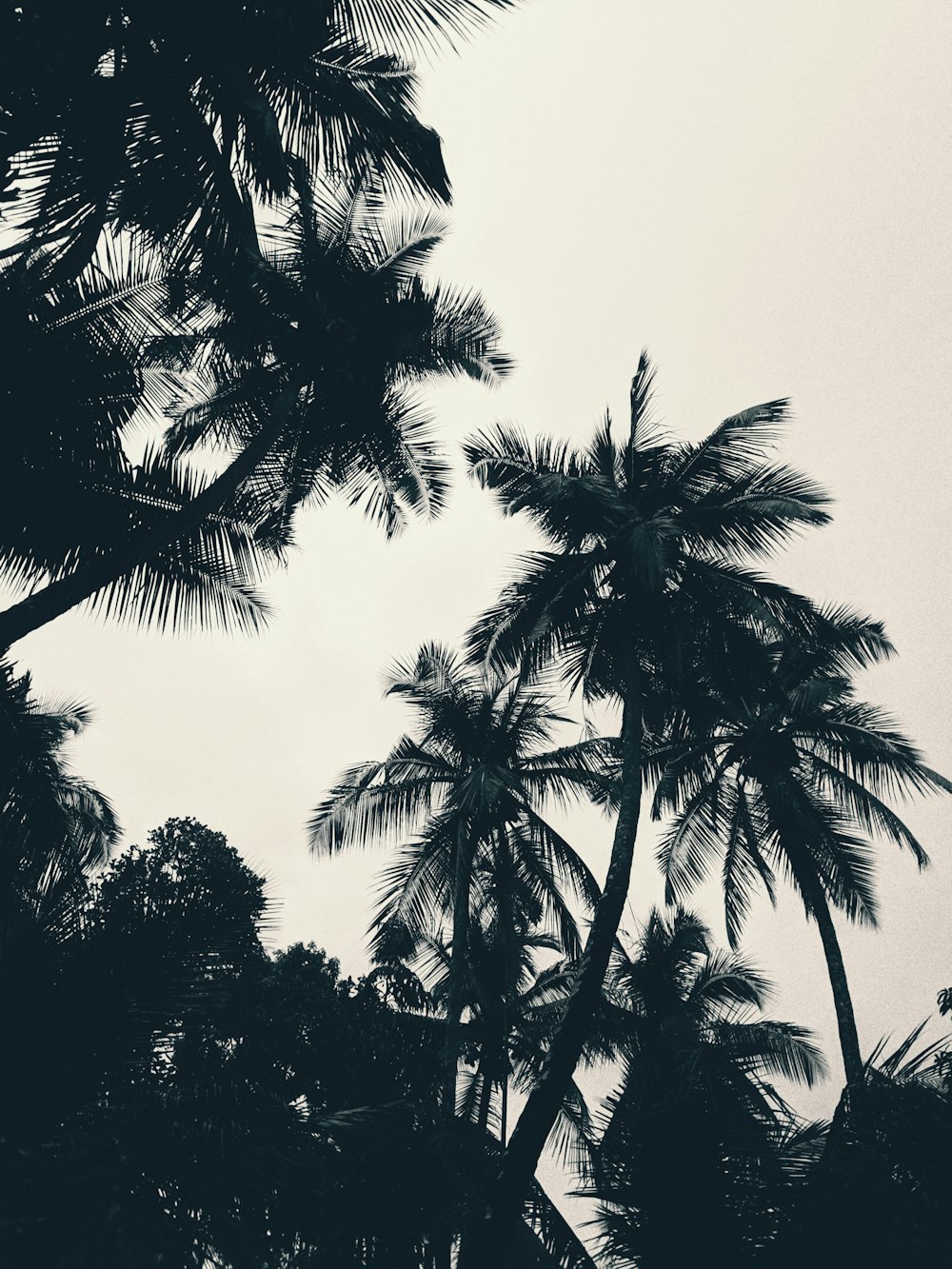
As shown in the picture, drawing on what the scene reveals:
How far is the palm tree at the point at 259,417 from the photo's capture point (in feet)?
26.9

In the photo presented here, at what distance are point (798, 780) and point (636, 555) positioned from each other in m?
7.81

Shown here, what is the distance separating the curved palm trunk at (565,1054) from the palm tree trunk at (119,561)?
6817 millimetres

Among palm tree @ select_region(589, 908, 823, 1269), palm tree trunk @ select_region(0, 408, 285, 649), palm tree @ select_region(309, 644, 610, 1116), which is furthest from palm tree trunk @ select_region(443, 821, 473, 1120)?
palm tree trunk @ select_region(0, 408, 285, 649)

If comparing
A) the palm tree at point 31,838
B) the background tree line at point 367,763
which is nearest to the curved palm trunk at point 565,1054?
the background tree line at point 367,763

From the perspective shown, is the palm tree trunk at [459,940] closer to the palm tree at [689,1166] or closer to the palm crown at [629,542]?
the palm crown at [629,542]

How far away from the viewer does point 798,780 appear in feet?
59.6

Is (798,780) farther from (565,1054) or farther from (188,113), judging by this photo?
(188,113)

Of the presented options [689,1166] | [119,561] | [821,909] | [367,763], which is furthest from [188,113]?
[821,909]

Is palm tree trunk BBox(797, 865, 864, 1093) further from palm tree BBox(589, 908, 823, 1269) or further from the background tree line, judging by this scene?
palm tree BBox(589, 908, 823, 1269)

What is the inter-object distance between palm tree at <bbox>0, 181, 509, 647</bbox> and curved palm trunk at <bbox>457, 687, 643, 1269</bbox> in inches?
224

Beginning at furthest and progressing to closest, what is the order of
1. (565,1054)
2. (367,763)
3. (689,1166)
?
(367,763)
(565,1054)
(689,1166)

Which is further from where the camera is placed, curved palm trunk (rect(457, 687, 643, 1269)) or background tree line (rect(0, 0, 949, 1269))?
curved palm trunk (rect(457, 687, 643, 1269))

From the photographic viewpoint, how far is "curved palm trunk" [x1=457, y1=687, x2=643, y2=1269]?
940cm

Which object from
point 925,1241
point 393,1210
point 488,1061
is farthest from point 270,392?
point 488,1061
